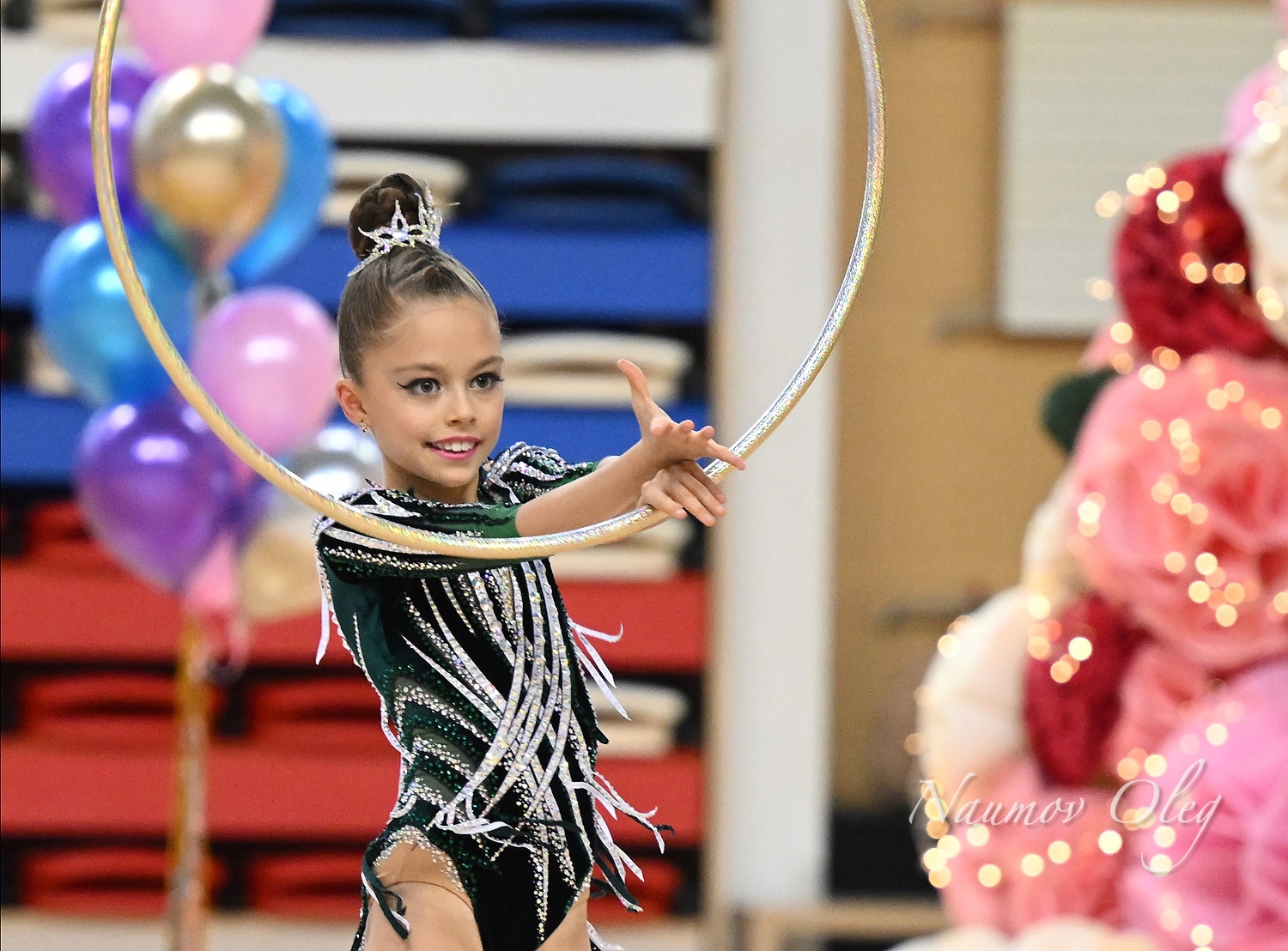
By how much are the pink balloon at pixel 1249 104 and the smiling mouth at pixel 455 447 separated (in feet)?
3.00

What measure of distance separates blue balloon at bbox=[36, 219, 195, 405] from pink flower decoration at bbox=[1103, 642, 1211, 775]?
36.8 inches

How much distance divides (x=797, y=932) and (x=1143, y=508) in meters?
1.16

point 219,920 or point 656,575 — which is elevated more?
point 656,575

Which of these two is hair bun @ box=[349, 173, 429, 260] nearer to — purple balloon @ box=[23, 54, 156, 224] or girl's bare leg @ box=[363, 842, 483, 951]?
girl's bare leg @ box=[363, 842, 483, 951]

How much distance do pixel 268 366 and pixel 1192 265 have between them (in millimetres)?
814

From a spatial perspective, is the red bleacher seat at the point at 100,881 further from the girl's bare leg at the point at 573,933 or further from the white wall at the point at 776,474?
the girl's bare leg at the point at 573,933

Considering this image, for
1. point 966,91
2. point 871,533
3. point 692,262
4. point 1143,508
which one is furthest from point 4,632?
point 966,91

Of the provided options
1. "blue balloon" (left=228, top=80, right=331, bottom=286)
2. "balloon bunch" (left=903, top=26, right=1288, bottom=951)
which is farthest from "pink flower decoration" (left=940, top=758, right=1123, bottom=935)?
"blue balloon" (left=228, top=80, right=331, bottom=286)

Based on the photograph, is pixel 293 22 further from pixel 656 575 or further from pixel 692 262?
pixel 656 575

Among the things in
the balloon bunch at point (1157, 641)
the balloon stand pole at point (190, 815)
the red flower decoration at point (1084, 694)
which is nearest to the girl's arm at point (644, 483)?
the balloon bunch at point (1157, 641)

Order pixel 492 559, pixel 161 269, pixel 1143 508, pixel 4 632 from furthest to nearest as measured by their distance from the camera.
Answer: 1. pixel 4 632
2. pixel 161 269
3. pixel 1143 508
4. pixel 492 559

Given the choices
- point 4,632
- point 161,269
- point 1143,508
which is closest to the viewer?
point 1143,508

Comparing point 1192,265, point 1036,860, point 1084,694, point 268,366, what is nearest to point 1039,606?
point 1084,694

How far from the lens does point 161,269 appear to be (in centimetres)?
156
